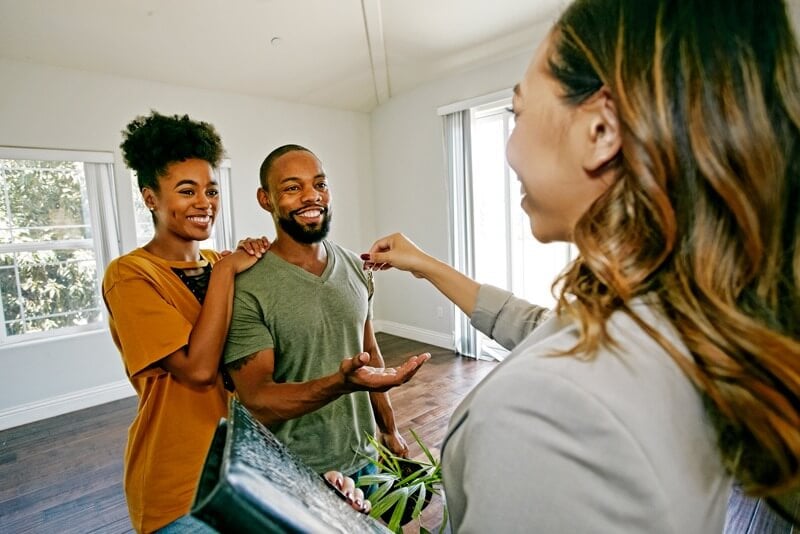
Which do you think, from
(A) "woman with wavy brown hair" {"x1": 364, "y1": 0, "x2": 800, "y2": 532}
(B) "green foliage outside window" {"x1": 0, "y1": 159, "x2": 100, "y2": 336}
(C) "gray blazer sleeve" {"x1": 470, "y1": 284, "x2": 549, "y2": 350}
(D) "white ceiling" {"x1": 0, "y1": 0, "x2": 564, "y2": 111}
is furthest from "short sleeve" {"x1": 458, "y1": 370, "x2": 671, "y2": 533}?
(B) "green foliage outside window" {"x1": 0, "y1": 159, "x2": 100, "y2": 336}

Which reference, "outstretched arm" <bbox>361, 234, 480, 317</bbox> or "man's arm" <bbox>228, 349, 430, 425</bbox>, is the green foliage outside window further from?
"outstretched arm" <bbox>361, 234, 480, 317</bbox>

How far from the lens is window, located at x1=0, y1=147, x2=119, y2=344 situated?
3227 mm

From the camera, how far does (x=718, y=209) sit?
40 centimetres

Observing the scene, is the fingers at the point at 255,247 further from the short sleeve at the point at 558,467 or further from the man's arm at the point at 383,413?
the short sleeve at the point at 558,467

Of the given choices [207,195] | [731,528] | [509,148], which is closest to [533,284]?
[731,528]

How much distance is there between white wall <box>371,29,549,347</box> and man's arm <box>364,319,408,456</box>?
9.84ft

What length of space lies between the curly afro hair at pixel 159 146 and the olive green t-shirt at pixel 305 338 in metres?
0.41

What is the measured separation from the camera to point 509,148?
21.2 inches

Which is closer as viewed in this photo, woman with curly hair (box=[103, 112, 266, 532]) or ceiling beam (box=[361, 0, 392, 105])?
woman with curly hair (box=[103, 112, 266, 532])

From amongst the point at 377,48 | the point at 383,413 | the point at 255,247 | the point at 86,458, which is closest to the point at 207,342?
the point at 255,247

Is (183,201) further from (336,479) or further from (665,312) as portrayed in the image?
(665,312)

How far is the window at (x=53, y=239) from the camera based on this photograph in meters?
3.23

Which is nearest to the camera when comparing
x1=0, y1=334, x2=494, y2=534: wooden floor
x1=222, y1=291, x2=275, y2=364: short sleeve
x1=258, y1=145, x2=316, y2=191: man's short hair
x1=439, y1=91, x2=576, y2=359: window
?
x1=222, y1=291, x2=275, y2=364: short sleeve

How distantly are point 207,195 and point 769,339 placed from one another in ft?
4.53
